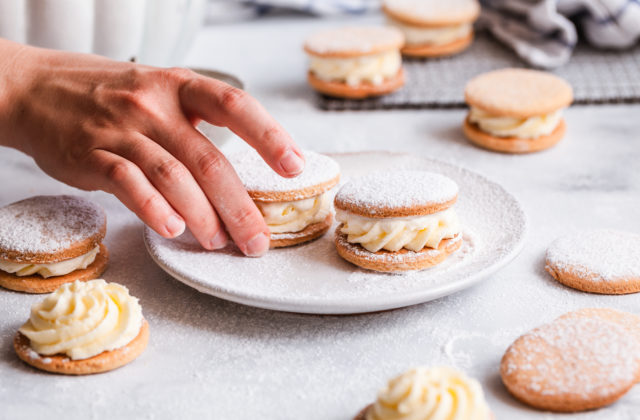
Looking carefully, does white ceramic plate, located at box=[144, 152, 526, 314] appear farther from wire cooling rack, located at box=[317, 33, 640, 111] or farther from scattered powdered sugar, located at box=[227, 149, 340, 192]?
wire cooling rack, located at box=[317, 33, 640, 111]

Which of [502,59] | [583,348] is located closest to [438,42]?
[502,59]

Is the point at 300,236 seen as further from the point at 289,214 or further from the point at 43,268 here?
the point at 43,268

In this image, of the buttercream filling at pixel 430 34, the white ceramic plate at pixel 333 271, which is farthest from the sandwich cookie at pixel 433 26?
the white ceramic plate at pixel 333 271

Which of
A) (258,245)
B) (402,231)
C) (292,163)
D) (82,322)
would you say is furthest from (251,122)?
(82,322)

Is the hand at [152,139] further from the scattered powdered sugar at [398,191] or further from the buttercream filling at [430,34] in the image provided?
the buttercream filling at [430,34]

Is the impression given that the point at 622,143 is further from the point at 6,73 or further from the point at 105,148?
the point at 6,73

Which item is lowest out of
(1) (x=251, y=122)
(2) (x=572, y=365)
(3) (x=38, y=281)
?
(3) (x=38, y=281)

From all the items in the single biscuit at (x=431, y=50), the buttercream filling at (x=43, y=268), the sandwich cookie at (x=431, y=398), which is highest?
the sandwich cookie at (x=431, y=398)
